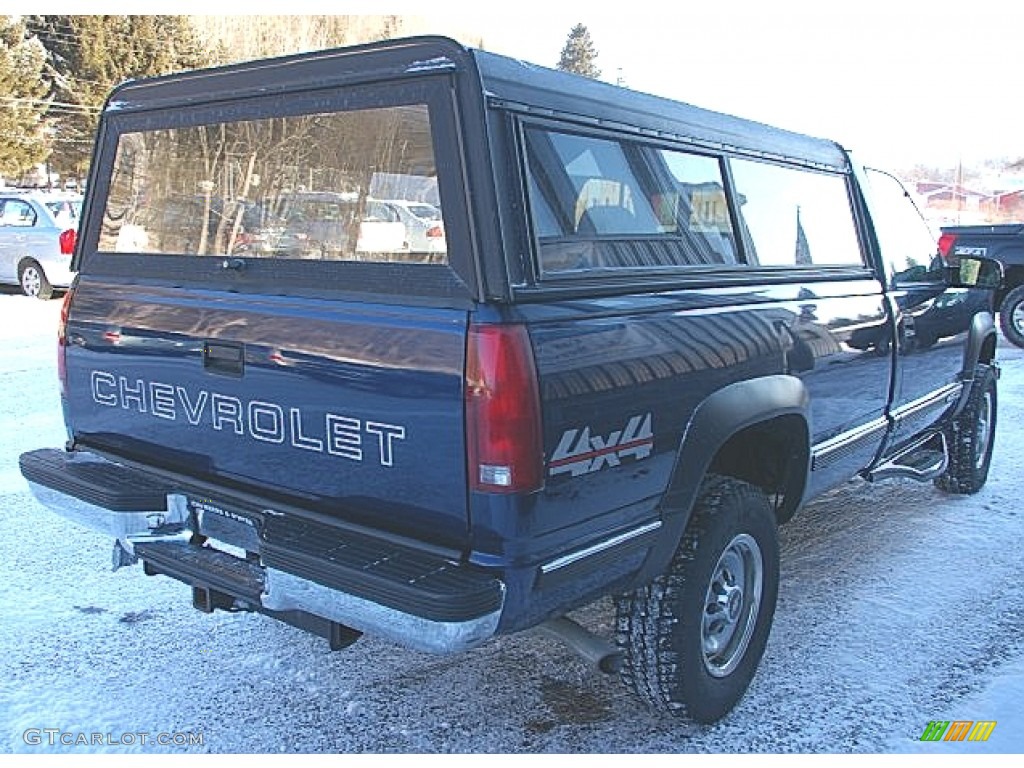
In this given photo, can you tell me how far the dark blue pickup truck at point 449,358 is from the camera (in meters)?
2.27

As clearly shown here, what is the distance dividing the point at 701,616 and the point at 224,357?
5.55ft

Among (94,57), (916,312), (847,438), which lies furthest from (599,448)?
(94,57)

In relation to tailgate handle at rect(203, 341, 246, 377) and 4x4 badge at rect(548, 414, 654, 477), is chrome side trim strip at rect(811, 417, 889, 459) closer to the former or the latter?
4x4 badge at rect(548, 414, 654, 477)

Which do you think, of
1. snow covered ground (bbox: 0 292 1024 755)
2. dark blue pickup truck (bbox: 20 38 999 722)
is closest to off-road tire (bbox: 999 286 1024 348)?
snow covered ground (bbox: 0 292 1024 755)

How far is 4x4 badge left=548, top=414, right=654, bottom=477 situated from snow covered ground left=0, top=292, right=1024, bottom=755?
1037 millimetres

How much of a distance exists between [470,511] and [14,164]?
34149 mm

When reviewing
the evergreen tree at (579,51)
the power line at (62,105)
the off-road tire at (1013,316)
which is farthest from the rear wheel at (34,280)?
the evergreen tree at (579,51)

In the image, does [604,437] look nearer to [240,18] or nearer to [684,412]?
[684,412]

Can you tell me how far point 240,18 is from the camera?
33.9 m

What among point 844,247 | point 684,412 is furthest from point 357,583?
point 844,247

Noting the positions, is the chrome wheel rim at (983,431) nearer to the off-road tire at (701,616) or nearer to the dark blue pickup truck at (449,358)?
the dark blue pickup truck at (449,358)
